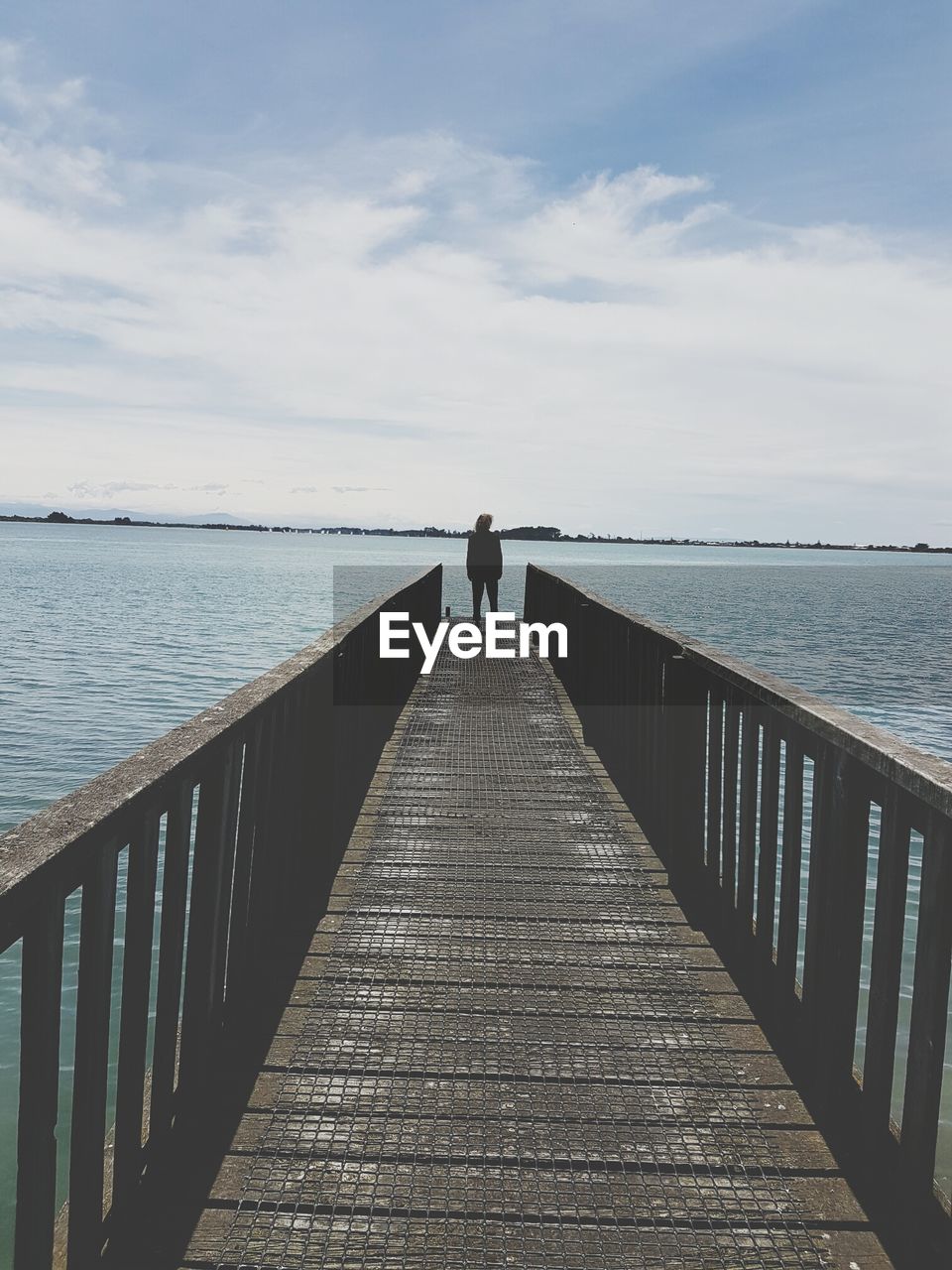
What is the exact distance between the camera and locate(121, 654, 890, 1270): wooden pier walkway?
8.29ft

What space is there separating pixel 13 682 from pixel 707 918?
847 inches

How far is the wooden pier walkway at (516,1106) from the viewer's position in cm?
253

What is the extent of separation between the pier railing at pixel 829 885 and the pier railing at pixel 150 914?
5.66 feet

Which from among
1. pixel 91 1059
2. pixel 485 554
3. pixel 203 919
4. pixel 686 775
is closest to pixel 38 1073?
pixel 91 1059

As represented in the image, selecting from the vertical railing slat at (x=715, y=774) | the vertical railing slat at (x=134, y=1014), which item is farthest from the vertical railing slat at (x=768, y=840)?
the vertical railing slat at (x=134, y=1014)

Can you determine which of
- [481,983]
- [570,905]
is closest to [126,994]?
[481,983]

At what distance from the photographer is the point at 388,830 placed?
6172mm

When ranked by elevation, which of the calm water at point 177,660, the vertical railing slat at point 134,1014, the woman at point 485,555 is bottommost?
the calm water at point 177,660

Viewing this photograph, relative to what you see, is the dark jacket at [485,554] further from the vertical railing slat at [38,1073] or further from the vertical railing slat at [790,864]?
the vertical railing slat at [38,1073]

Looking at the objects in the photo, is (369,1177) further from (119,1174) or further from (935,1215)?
(935,1215)

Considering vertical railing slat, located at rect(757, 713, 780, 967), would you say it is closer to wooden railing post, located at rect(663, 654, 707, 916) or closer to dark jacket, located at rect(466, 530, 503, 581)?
wooden railing post, located at rect(663, 654, 707, 916)

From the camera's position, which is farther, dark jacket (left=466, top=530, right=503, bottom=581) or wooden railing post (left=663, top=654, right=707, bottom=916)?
dark jacket (left=466, top=530, right=503, bottom=581)

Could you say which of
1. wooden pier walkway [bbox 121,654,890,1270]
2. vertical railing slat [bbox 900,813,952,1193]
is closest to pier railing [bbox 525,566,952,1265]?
vertical railing slat [bbox 900,813,952,1193]

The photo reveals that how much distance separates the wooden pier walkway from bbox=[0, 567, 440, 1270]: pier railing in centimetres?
22
